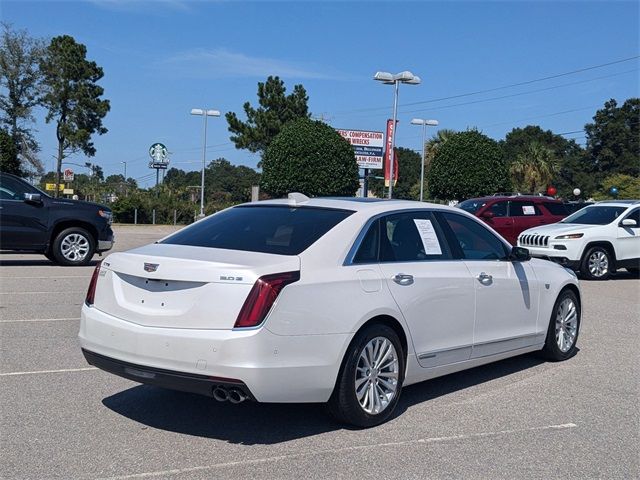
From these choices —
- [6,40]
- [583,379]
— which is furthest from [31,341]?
[6,40]

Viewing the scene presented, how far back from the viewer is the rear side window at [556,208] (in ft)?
67.5

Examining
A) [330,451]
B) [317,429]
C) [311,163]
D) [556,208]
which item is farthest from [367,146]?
[330,451]

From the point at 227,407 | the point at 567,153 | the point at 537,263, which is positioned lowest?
the point at 227,407

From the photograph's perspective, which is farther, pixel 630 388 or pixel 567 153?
pixel 567 153

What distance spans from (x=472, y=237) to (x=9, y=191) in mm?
10824

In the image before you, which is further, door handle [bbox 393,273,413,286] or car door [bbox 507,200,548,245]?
car door [bbox 507,200,548,245]

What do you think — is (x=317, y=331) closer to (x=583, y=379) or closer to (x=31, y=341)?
(x=583, y=379)

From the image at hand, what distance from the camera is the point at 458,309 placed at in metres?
6.00

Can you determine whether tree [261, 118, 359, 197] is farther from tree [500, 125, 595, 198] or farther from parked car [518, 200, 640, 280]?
tree [500, 125, 595, 198]

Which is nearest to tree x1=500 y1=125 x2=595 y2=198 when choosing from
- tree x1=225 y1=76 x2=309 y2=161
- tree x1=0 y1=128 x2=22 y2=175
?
tree x1=225 y1=76 x2=309 y2=161

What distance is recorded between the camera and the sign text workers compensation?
41.9 metres

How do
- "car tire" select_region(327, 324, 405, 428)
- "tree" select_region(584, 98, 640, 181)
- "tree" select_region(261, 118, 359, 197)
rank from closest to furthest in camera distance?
"car tire" select_region(327, 324, 405, 428) < "tree" select_region(261, 118, 359, 197) < "tree" select_region(584, 98, 640, 181)

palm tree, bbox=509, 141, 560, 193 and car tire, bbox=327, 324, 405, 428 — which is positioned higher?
palm tree, bbox=509, 141, 560, 193

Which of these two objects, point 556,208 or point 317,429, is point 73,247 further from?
point 556,208
